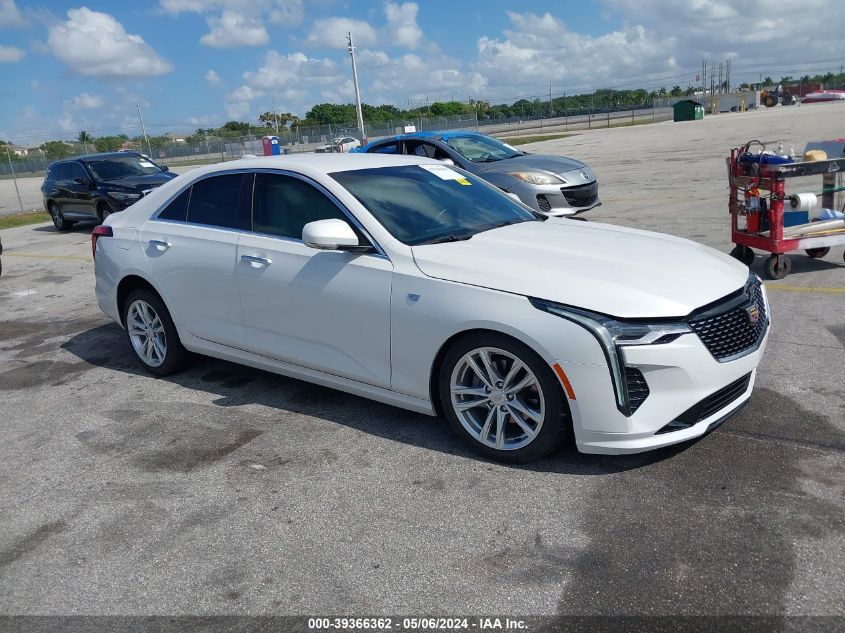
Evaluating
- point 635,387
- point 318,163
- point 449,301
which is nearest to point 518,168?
point 318,163

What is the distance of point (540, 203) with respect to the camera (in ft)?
35.8

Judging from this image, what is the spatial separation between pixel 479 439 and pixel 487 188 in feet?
7.11

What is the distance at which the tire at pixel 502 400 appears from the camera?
3734 mm

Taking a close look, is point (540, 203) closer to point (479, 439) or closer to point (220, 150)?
point (479, 439)

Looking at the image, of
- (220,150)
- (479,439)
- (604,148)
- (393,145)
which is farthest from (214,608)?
(220,150)

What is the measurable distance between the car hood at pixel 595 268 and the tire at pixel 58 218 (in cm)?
1504

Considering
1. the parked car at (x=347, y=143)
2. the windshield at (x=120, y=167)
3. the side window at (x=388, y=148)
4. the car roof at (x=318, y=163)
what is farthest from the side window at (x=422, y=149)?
the parked car at (x=347, y=143)

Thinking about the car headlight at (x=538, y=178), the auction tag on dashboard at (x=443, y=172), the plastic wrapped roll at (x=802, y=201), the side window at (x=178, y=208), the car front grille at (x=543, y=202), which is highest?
the auction tag on dashboard at (x=443, y=172)

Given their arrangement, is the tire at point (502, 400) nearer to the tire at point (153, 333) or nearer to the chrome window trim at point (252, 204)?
the chrome window trim at point (252, 204)

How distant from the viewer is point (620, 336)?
11.6 ft

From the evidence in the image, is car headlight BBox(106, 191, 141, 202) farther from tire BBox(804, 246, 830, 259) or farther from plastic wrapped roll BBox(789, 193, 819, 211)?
tire BBox(804, 246, 830, 259)

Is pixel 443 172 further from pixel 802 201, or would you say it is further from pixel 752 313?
pixel 802 201

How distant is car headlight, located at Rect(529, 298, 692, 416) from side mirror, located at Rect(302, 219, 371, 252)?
1.43 meters

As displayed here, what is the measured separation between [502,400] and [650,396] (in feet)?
2.50
